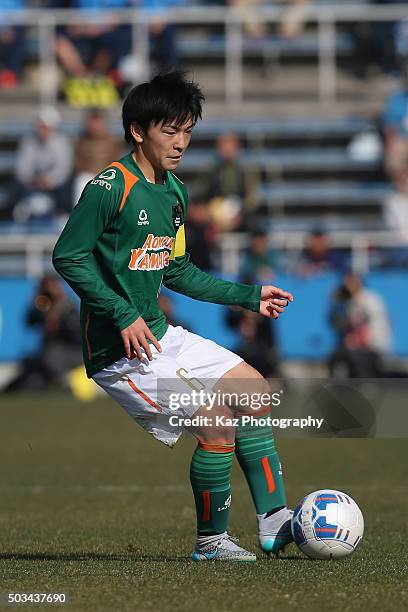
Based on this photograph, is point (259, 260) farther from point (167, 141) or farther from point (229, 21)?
point (167, 141)

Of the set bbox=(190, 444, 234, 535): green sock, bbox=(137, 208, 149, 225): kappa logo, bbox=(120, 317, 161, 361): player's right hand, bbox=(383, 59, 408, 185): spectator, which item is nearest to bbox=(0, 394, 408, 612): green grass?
bbox=(190, 444, 234, 535): green sock

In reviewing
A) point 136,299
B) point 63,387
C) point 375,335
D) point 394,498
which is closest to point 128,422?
point 63,387

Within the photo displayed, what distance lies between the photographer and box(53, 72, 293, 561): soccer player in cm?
557

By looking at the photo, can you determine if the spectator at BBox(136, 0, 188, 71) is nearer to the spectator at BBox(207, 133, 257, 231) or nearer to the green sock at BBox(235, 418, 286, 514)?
the spectator at BBox(207, 133, 257, 231)

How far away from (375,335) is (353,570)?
36.9 ft

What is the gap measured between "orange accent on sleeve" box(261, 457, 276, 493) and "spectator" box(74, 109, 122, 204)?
1243cm

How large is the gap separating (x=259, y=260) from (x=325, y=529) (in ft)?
37.0

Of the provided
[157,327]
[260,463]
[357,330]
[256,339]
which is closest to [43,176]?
[256,339]

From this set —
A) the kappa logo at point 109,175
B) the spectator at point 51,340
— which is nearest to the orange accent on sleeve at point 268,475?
the kappa logo at point 109,175

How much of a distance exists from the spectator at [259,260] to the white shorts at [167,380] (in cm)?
1094

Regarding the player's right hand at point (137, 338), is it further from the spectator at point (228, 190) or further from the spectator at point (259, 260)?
the spectator at point (228, 190)

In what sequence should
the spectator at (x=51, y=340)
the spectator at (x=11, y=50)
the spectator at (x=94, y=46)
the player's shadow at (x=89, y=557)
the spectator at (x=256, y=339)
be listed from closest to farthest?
the player's shadow at (x=89, y=557)
the spectator at (x=256, y=339)
the spectator at (x=51, y=340)
the spectator at (x=94, y=46)
the spectator at (x=11, y=50)

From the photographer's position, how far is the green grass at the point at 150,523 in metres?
4.89

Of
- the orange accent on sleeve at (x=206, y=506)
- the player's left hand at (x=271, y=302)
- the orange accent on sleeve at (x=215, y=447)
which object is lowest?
the orange accent on sleeve at (x=206, y=506)
